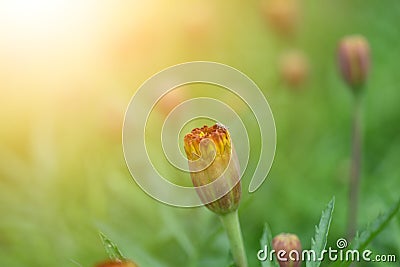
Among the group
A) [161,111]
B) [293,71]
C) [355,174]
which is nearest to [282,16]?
[293,71]

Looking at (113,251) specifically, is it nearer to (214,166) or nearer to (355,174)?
(214,166)

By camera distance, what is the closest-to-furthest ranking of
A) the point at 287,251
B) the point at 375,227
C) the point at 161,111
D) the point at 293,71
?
the point at 375,227 < the point at 287,251 < the point at 161,111 < the point at 293,71

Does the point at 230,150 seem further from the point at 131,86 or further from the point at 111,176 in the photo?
the point at 131,86

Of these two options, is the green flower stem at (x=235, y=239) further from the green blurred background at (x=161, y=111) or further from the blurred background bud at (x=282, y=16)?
the blurred background bud at (x=282, y=16)

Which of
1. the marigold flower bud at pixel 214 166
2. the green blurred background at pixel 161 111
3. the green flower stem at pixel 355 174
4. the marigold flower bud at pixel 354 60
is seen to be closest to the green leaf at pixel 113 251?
the marigold flower bud at pixel 214 166

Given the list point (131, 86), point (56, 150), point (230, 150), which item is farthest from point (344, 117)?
point (230, 150)
